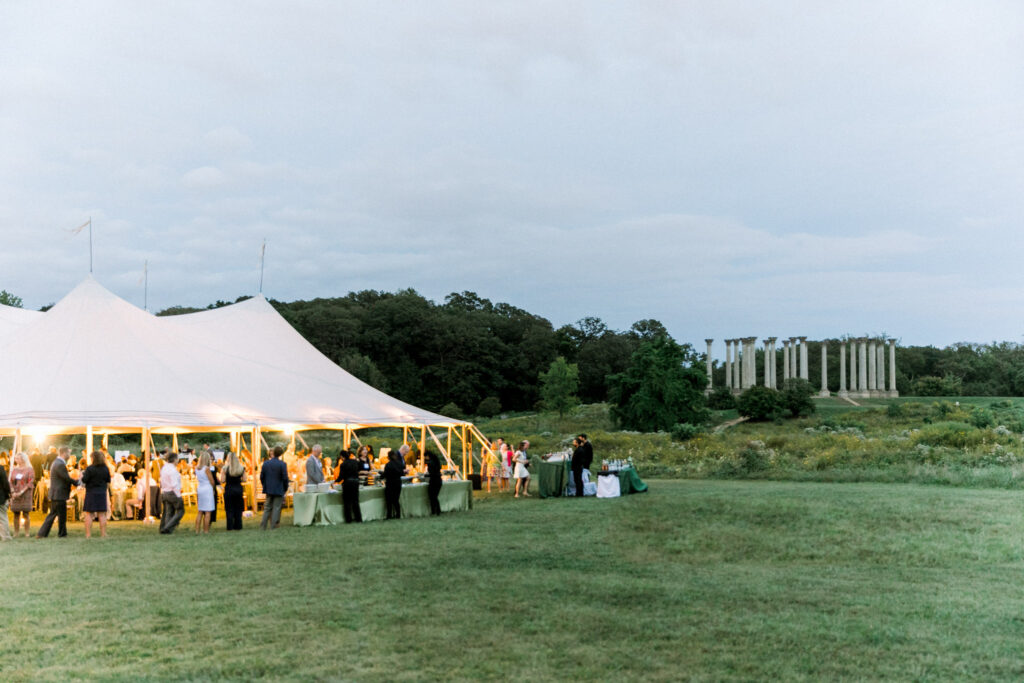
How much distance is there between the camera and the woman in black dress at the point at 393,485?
13.6 metres

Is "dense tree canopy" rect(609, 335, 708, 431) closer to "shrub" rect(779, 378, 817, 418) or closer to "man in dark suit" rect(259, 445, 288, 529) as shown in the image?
"shrub" rect(779, 378, 817, 418)

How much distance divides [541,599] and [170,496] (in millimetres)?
6707

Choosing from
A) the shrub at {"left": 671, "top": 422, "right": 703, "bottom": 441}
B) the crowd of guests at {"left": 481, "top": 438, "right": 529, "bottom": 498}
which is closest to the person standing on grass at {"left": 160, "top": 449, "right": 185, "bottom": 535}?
the crowd of guests at {"left": 481, "top": 438, "right": 529, "bottom": 498}

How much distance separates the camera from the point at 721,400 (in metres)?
48.2

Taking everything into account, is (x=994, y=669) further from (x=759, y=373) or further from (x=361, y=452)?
(x=759, y=373)

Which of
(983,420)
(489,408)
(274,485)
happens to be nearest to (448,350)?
(489,408)

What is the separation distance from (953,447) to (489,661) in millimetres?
19935

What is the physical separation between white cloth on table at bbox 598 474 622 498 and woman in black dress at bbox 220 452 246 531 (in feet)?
22.8

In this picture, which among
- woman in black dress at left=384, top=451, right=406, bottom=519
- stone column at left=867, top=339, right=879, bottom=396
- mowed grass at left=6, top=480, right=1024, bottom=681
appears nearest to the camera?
mowed grass at left=6, top=480, right=1024, bottom=681

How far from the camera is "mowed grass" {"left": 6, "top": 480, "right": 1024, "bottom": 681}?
18.7ft

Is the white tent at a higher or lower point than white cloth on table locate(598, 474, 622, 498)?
higher

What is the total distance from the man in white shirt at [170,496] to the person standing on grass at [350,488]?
7.53 ft

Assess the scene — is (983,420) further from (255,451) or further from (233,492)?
(233,492)

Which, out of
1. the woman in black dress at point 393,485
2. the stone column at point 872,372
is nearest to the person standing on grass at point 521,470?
the woman in black dress at point 393,485
